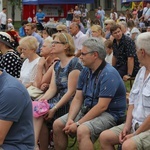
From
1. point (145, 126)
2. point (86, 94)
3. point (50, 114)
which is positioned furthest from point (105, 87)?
point (50, 114)

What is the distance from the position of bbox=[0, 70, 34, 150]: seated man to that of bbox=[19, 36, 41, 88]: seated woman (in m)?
3.10

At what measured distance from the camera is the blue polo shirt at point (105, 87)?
4.68 m

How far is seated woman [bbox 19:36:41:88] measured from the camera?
6.39m

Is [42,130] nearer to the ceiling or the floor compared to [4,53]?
nearer to the floor

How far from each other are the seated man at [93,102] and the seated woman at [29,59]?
1.45m

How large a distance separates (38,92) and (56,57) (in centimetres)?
51

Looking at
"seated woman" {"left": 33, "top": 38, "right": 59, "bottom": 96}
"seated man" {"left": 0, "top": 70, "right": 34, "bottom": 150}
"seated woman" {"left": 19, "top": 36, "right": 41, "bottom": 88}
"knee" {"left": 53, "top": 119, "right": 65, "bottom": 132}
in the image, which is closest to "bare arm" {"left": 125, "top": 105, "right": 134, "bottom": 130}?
"knee" {"left": 53, "top": 119, "right": 65, "bottom": 132}

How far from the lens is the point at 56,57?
19.7 feet

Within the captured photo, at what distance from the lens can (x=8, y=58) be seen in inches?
259

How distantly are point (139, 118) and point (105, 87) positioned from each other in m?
0.56

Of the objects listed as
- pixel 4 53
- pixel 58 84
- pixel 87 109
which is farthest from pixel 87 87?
pixel 4 53

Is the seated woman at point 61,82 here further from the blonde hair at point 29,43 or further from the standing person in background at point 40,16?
the standing person in background at point 40,16

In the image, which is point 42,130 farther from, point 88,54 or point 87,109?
point 88,54

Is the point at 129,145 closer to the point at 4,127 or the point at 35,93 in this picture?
the point at 4,127
